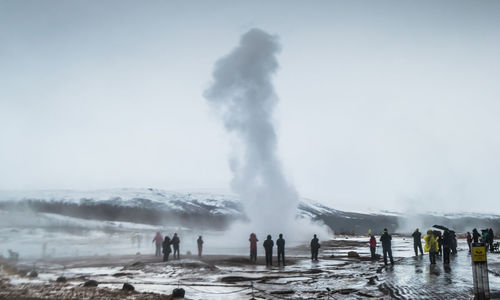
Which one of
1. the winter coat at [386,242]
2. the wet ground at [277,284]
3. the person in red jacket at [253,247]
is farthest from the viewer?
the person in red jacket at [253,247]

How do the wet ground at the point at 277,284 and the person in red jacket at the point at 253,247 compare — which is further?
the person in red jacket at the point at 253,247

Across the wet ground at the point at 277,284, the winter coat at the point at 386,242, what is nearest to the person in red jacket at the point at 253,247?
the wet ground at the point at 277,284

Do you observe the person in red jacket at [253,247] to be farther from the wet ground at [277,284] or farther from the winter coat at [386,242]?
the winter coat at [386,242]

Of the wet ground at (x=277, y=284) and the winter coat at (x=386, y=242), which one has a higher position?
the winter coat at (x=386, y=242)

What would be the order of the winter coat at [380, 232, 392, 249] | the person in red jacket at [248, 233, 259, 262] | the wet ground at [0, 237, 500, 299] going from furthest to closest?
the person in red jacket at [248, 233, 259, 262] → the winter coat at [380, 232, 392, 249] → the wet ground at [0, 237, 500, 299]

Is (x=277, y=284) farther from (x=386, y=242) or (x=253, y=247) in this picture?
(x=253, y=247)

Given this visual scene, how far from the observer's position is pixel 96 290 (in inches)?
575

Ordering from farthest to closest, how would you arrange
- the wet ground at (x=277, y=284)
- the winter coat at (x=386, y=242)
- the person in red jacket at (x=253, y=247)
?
the person in red jacket at (x=253, y=247)
the winter coat at (x=386, y=242)
the wet ground at (x=277, y=284)

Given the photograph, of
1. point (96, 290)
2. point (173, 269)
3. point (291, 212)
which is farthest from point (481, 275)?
point (291, 212)

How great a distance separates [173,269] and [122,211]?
549 feet

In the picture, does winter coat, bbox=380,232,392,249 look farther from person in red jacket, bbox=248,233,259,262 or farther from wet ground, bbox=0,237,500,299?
person in red jacket, bbox=248,233,259,262

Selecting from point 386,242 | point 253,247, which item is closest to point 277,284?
point 386,242

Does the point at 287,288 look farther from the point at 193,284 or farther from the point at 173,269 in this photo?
the point at 173,269

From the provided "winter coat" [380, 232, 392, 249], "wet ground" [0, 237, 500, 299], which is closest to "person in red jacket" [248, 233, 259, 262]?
"wet ground" [0, 237, 500, 299]
